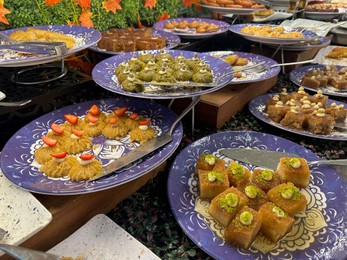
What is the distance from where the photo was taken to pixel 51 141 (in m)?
1.08

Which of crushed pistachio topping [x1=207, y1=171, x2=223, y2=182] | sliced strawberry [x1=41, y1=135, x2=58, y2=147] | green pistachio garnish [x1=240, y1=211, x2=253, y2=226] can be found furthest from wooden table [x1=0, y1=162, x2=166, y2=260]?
green pistachio garnish [x1=240, y1=211, x2=253, y2=226]

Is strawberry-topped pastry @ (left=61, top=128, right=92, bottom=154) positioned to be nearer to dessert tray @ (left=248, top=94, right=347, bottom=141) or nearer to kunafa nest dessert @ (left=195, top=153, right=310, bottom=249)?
kunafa nest dessert @ (left=195, top=153, right=310, bottom=249)

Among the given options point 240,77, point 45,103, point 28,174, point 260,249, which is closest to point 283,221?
point 260,249

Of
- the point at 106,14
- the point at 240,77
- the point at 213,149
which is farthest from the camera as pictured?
the point at 106,14

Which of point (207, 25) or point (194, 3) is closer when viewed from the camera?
point (207, 25)

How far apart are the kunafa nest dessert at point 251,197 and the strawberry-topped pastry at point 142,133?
21cm

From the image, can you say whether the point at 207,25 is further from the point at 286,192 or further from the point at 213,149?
the point at 286,192

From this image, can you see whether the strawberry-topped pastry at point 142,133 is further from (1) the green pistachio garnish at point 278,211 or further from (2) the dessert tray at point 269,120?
(2) the dessert tray at point 269,120

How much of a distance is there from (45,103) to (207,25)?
1440mm

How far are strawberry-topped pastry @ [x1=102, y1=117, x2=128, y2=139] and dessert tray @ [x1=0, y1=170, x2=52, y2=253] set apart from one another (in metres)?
0.40

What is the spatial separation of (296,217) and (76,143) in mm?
799

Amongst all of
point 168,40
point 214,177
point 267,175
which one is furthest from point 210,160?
point 168,40

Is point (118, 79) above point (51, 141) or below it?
above

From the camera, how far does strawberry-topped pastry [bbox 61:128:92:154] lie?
3.65 ft
